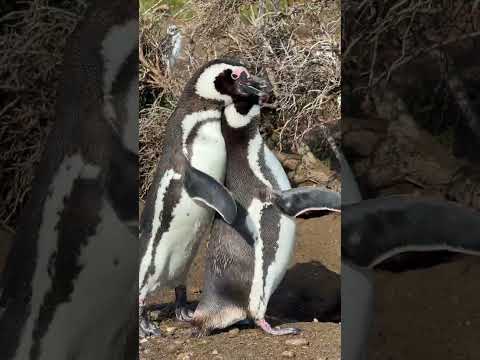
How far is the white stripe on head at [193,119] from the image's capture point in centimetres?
154

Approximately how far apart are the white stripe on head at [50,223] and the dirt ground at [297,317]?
391mm

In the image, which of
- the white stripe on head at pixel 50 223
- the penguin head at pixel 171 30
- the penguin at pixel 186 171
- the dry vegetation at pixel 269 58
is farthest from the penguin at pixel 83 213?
the penguin head at pixel 171 30

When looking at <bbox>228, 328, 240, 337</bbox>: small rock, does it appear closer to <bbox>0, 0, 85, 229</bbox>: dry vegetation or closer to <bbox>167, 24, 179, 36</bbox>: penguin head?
<bbox>0, 0, 85, 229</bbox>: dry vegetation

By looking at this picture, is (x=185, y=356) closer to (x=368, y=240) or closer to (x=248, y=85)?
(x=368, y=240)

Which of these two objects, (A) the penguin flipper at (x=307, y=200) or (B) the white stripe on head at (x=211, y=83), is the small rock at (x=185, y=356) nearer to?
(A) the penguin flipper at (x=307, y=200)

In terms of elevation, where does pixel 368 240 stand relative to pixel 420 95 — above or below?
below

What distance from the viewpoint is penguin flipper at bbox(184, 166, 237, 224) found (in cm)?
Answer: 144

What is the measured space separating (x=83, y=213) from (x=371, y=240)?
1.63 feet

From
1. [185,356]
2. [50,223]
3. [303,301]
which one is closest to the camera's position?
[50,223]

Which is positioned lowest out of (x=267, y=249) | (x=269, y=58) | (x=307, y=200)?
(x=267, y=249)

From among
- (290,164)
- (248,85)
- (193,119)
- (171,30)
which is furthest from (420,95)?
(171,30)

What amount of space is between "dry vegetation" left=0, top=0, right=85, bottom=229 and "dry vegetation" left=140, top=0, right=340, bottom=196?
80cm

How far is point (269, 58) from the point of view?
211cm

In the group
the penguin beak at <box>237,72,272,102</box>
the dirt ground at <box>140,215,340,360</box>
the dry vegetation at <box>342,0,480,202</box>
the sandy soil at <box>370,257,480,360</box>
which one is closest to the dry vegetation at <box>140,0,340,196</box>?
the dirt ground at <box>140,215,340,360</box>
